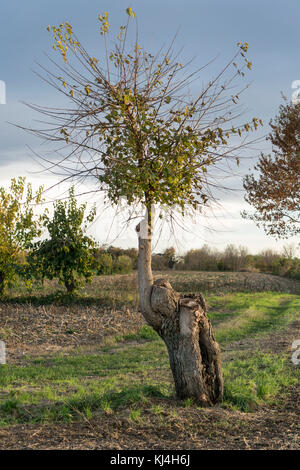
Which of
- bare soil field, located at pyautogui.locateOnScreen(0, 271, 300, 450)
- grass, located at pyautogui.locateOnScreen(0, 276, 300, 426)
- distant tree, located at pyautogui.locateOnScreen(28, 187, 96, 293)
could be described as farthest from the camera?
distant tree, located at pyautogui.locateOnScreen(28, 187, 96, 293)

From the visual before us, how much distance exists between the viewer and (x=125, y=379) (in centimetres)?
830

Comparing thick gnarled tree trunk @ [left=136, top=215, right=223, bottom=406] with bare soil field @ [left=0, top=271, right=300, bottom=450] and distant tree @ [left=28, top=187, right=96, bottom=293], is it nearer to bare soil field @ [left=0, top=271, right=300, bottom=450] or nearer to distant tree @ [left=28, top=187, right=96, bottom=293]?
bare soil field @ [left=0, top=271, right=300, bottom=450]

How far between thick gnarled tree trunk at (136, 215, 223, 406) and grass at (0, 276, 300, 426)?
235 mm

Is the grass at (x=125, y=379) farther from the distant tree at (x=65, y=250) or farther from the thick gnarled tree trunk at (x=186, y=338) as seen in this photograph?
the distant tree at (x=65, y=250)

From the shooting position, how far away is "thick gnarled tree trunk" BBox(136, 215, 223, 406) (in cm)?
613

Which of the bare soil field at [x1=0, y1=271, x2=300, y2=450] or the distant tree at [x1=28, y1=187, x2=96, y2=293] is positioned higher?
the distant tree at [x1=28, y1=187, x2=96, y2=293]

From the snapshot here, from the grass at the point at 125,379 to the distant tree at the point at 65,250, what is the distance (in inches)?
173

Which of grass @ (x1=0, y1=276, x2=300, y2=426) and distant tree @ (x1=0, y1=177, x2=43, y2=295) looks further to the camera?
distant tree @ (x1=0, y1=177, x2=43, y2=295)

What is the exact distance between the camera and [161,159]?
6.33m

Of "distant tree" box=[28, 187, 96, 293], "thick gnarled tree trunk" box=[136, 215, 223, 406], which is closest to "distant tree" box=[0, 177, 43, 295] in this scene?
"distant tree" box=[28, 187, 96, 293]

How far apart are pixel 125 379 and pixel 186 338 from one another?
2.67m

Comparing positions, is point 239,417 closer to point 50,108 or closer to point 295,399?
point 295,399

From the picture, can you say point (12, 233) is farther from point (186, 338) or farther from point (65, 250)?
point (186, 338)
